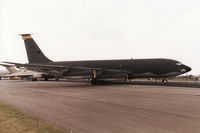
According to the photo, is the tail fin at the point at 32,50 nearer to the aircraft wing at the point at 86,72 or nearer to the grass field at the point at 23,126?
the aircraft wing at the point at 86,72

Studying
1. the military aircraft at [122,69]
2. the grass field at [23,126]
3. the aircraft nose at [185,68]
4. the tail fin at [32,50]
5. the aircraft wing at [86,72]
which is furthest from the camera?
the tail fin at [32,50]

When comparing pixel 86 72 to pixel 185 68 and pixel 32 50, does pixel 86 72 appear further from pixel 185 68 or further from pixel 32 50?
pixel 185 68

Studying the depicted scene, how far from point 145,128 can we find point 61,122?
118 inches

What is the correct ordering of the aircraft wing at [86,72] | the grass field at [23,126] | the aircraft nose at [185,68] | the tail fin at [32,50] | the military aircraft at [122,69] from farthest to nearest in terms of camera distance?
the tail fin at [32,50] → the aircraft wing at [86,72] → the military aircraft at [122,69] → the aircraft nose at [185,68] → the grass field at [23,126]

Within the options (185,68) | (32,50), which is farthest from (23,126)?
(32,50)

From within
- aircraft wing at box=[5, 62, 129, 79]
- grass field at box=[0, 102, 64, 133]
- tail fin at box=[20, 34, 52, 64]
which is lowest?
grass field at box=[0, 102, 64, 133]

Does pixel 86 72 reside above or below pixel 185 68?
below

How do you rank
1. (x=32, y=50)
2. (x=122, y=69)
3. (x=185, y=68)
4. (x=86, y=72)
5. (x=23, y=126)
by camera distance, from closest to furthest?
(x=23, y=126), (x=185, y=68), (x=86, y=72), (x=122, y=69), (x=32, y=50)

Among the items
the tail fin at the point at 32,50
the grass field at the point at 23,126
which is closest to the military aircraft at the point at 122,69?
the tail fin at the point at 32,50

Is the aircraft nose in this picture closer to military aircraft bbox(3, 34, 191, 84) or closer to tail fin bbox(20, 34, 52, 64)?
military aircraft bbox(3, 34, 191, 84)

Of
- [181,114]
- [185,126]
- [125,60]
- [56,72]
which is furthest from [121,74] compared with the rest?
[185,126]

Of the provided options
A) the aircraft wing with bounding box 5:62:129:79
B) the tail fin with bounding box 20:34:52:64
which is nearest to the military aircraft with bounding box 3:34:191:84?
the aircraft wing with bounding box 5:62:129:79

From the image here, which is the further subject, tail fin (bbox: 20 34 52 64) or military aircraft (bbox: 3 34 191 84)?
tail fin (bbox: 20 34 52 64)

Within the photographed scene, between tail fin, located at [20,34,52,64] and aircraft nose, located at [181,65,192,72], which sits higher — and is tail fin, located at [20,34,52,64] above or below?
above
